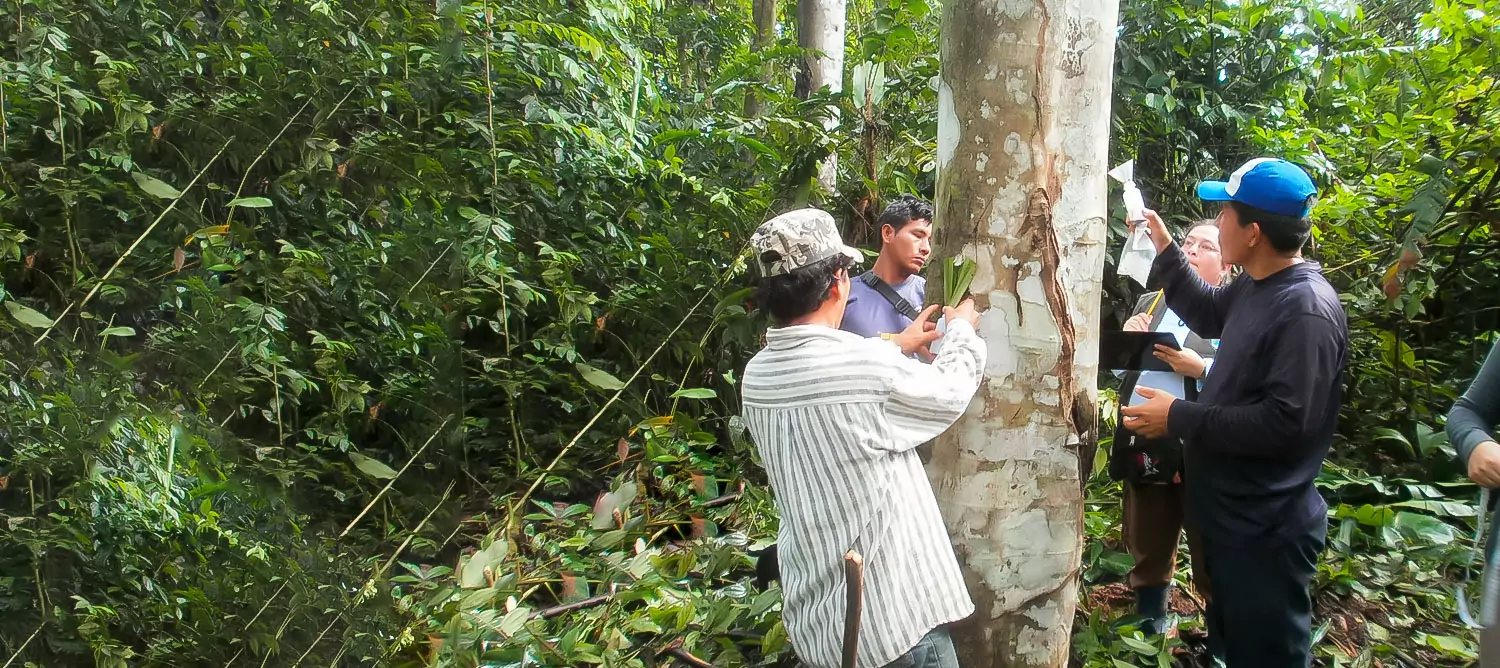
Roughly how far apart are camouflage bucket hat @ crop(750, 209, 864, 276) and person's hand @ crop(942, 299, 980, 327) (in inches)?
13.6

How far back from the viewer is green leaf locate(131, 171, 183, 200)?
9.50ft

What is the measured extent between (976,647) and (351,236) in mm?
2840

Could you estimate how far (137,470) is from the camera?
2564mm

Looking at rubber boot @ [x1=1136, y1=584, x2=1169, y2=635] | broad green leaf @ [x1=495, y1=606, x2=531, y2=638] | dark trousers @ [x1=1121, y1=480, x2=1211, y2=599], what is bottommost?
broad green leaf @ [x1=495, y1=606, x2=531, y2=638]

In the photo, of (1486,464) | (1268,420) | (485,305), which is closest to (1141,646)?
(1268,420)

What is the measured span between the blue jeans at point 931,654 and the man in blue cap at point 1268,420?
2.72ft

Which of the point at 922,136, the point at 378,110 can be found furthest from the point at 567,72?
the point at 922,136

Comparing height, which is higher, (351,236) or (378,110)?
(378,110)

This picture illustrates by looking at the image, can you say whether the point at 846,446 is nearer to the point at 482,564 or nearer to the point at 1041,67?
the point at 1041,67

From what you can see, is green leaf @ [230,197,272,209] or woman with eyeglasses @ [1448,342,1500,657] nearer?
woman with eyeglasses @ [1448,342,1500,657]

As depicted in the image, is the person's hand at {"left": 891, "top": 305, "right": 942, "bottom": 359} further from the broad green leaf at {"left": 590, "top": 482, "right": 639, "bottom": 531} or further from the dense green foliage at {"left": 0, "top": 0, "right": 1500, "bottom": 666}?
the broad green leaf at {"left": 590, "top": 482, "right": 639, "bottom": 531}

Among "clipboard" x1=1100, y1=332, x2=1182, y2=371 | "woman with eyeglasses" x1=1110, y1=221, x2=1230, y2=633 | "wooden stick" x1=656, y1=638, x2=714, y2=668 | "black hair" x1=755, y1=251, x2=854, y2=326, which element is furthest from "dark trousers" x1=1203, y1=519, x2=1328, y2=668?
"wooden stick" x1=656, y1=638, x2=714, y2=668

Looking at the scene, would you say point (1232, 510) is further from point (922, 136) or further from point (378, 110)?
point (378, 110)

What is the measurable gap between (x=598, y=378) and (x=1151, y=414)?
2.52 meters
